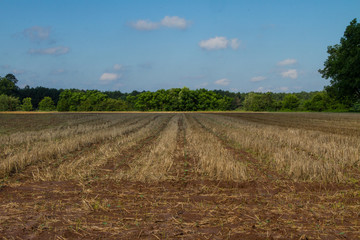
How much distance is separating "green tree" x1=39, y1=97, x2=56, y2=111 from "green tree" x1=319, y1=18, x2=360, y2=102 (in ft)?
386

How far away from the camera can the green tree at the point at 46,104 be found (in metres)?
128

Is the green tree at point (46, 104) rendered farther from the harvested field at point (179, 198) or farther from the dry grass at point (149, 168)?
the harvested field at point (179, 198)

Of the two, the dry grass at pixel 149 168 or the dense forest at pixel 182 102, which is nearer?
the dry grass at pixel 149 168

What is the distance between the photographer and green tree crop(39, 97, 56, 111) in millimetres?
127713

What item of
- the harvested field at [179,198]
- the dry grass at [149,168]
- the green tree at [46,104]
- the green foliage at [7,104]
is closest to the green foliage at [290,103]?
the green foliage at [7,104]

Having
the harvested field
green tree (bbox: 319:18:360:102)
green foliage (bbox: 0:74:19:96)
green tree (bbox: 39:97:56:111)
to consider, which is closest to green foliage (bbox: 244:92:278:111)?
green tree (bbox: 319:18:360:102)

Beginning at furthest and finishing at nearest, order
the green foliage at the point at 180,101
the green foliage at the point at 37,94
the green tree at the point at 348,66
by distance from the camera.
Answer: the green foliage at the point at 37,94 < the green foliage at the point at 180,101 < the green tree at the point at 348,66

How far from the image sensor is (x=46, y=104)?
130m

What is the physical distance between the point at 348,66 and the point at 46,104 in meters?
125

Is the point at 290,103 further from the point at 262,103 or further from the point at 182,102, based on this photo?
the point at 182,102

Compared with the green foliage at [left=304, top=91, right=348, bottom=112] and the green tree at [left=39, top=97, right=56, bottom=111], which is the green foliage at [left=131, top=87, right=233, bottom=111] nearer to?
the green foliage at [left=304, top=91, right=348, bottom=112]

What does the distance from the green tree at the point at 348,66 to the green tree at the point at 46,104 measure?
117689mm

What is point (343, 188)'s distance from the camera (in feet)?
22.1

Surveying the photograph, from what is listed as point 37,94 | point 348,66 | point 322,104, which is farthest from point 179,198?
point 37,94
